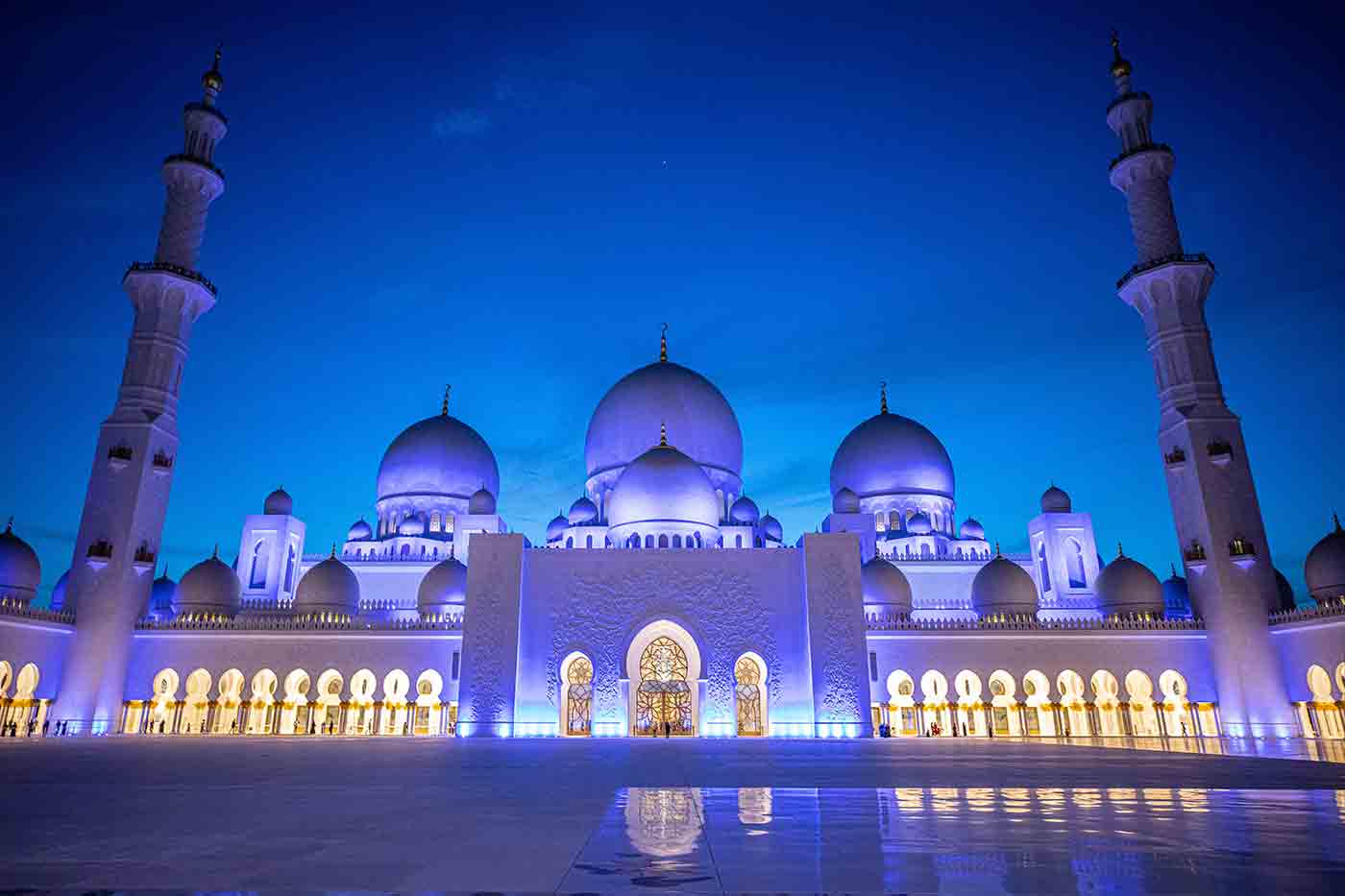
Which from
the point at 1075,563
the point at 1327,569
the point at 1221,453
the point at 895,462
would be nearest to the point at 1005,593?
the point at 1221,453

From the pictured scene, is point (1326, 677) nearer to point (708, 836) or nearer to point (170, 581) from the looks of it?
point (708, 836)

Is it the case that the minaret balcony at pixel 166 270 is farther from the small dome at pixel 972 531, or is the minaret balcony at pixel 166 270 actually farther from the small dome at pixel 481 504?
the small dome at pixel 972 531

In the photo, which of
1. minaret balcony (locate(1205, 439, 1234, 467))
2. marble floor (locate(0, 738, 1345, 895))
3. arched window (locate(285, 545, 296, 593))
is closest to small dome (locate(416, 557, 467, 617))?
arched window (locate(285, 545, 296, 593))

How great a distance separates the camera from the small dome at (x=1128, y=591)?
72.0 ft

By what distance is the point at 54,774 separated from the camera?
5.73 m

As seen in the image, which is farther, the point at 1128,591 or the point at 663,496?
the point at 1128,591

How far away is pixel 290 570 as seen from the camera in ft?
89.6

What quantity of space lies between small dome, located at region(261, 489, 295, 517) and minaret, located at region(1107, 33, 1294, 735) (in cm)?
2687

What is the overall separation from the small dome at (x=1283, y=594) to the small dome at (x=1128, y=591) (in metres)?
2.62

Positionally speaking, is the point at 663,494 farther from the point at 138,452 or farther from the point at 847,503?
the point at 138,452

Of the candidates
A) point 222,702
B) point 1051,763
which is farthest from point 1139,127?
point 222,702

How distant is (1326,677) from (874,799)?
20.1 metres

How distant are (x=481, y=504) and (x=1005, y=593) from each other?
16.6m

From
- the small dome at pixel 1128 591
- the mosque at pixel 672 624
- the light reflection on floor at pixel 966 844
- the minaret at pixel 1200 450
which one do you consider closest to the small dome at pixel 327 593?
the mosque at pixel 672 624
